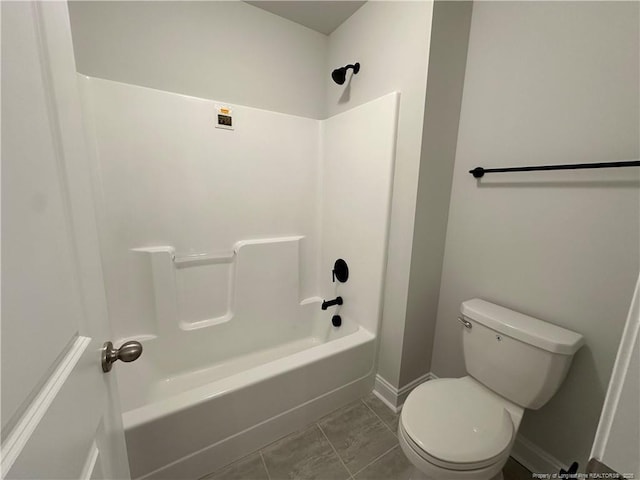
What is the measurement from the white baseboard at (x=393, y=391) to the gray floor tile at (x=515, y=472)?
0.50 meters

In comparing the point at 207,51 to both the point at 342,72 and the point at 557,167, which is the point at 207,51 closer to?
the point at 342,72

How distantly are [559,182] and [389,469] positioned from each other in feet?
4.88

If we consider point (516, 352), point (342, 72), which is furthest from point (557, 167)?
point (342, 72)

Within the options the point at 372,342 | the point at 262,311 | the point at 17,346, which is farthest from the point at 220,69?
the point at 372,342

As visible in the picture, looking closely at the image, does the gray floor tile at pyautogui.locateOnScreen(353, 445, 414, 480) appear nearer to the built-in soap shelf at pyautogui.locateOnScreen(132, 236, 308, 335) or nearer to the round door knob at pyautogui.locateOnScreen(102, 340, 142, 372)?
the built-in soap shelf at pyautogui.locateOnScreen(132, 236, 308, 335)

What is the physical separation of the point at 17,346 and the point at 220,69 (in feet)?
5.79

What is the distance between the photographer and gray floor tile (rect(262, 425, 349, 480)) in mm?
1186

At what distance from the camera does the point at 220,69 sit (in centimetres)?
158

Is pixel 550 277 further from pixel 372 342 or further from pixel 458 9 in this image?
pixel 458 9

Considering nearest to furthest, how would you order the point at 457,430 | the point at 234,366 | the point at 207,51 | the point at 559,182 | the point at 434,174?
the point at 457,430 < the point at 559,182 < the point at 434,174 < the point at 207,51 < the point at 234,366

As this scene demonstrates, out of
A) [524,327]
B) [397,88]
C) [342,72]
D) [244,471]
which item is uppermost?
[342,72]

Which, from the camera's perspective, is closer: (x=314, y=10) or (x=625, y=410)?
(x=625, y=410)

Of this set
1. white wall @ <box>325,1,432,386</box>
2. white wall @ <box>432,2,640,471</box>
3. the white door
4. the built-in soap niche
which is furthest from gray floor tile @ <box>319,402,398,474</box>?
the white door

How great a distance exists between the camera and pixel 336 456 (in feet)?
4.16
